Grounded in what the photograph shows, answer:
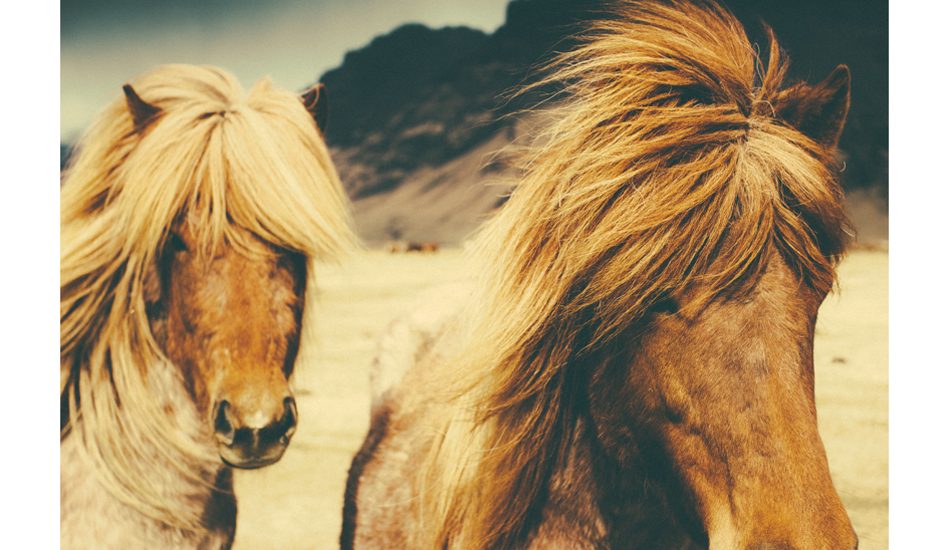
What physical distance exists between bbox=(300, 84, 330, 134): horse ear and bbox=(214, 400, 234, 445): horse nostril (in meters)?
0.80

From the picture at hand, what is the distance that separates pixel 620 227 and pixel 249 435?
826 mm

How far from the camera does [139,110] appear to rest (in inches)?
51.6

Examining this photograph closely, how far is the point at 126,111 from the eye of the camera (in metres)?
1.40

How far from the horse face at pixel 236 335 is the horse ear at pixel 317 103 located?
479 mm

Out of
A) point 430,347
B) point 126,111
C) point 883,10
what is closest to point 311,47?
point 126,111

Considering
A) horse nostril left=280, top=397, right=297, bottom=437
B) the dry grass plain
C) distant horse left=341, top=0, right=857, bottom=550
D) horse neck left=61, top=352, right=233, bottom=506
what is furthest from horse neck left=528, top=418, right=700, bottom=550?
horse neck left=61, top=352, right=233, bottom=506

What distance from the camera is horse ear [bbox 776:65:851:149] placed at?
0.83 metres

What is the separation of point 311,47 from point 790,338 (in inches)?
92.4

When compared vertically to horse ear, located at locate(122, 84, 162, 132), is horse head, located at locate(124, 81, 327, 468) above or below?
below

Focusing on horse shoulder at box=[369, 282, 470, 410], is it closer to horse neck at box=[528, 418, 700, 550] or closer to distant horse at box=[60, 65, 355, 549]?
distant horse at box=[60, 65, 355, 549]

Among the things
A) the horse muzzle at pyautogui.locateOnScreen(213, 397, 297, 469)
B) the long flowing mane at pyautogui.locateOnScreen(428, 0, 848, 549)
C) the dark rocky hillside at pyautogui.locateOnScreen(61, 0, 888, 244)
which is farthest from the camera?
the dark rocky hillside at pyautogui.locateOnScreen(61, 0, 888, 244)

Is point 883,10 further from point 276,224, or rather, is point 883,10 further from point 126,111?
point 126,111

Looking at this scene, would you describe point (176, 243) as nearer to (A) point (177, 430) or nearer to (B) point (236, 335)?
(B) point (236, 335)
